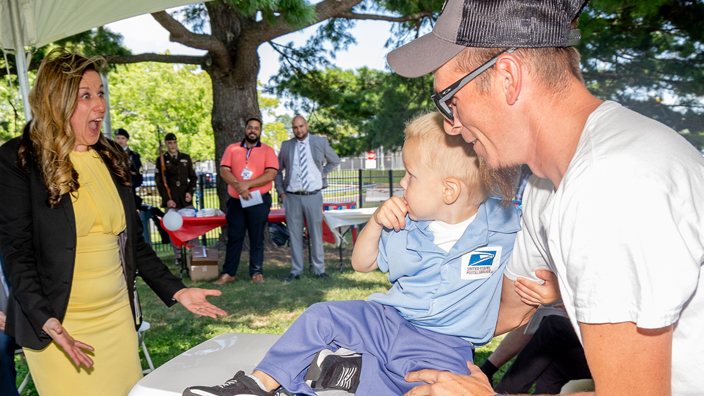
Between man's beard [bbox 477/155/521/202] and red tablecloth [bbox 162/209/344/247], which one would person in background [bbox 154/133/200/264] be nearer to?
red tablecloth [bbox 162/209/344/247]

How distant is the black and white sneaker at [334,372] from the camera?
1594mm

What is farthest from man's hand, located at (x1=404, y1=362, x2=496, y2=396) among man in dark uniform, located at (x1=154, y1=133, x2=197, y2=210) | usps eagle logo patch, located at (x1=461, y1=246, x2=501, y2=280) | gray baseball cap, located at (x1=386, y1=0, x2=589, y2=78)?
man in dark uniform, located at (x1=154, y1=133, x2=197, y2=210)

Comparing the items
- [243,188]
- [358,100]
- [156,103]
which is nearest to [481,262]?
[243,188]

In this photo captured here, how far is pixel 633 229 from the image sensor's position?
2.80 feet

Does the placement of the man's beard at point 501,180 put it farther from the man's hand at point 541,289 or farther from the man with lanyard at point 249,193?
the man with lanyard at point 249,193

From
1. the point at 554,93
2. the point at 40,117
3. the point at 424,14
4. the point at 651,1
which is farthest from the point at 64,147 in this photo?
the point at 424,14

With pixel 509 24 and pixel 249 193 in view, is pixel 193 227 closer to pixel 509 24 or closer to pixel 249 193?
pixel 249 193

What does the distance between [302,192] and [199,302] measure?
5.14 meters

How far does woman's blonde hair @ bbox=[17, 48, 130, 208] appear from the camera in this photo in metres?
2.15

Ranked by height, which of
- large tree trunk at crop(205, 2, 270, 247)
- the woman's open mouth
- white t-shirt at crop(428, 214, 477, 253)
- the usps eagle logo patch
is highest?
large tree trunk at crop(205, 2, 270, 247)

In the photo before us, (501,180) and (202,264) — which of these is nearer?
(501,180)

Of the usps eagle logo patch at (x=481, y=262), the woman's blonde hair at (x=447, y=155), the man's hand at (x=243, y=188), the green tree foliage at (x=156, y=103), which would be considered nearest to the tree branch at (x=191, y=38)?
the man's hand at (x=243, y=188)

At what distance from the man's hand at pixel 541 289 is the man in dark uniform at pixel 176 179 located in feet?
Answer: 27.7

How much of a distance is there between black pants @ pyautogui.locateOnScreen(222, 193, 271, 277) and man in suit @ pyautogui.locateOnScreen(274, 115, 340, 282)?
0.44 m
